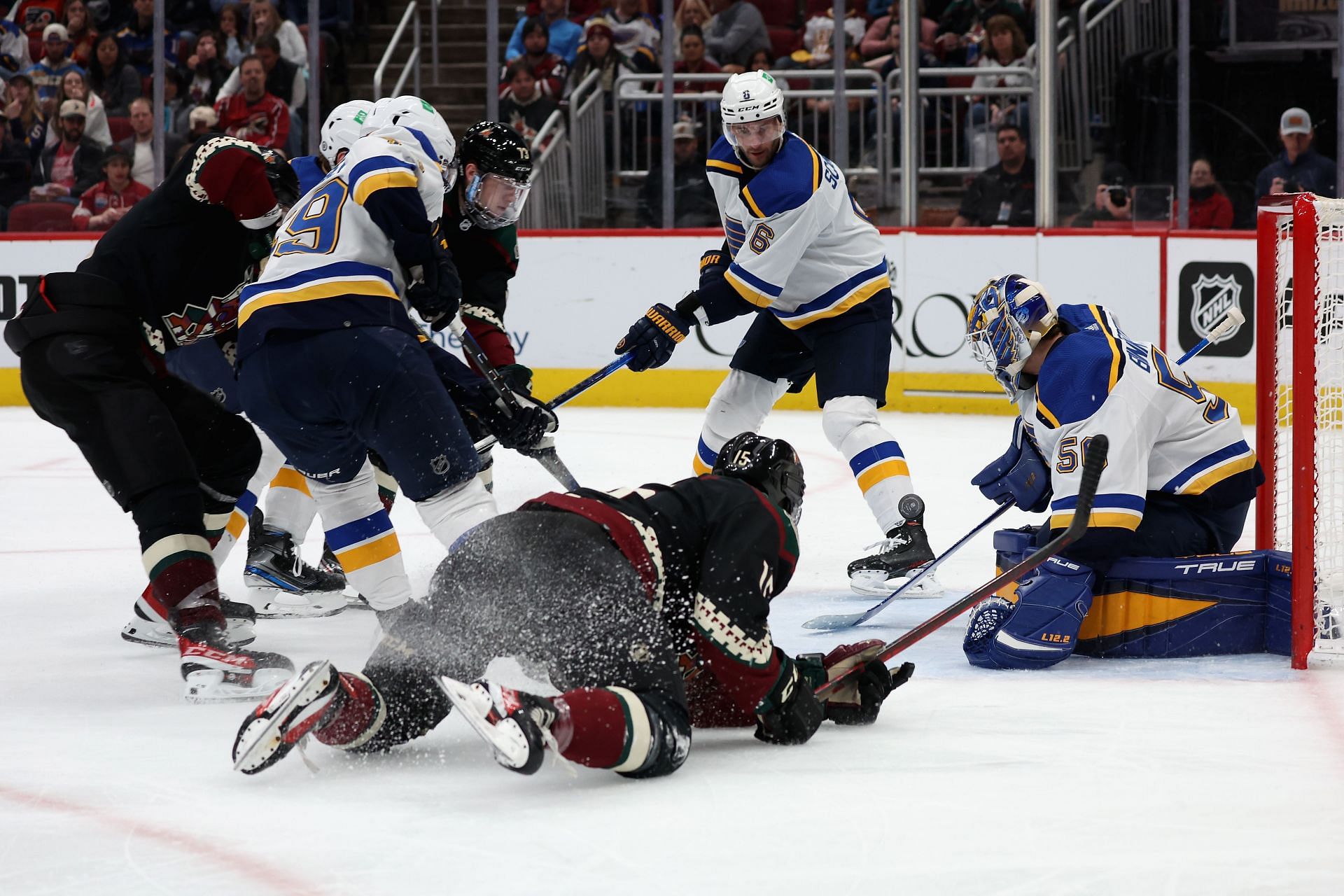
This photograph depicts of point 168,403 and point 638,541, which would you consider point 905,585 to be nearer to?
point 638,541

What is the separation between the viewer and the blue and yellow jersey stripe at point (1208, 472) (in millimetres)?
3273

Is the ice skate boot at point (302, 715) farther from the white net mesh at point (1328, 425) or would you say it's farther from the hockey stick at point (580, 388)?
the white net mesh at point (1328, 425)

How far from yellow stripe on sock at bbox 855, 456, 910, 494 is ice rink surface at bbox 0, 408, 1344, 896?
0.63 m

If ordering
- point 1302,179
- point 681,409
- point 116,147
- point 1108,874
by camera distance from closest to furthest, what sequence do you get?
1. point 1108,874
2. point 1302,179
3. point 681,409
4. point 116,147

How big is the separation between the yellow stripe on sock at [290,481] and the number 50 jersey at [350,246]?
2.94ft

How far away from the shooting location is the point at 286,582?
3902 mm

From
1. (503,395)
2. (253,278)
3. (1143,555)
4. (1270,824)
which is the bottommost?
(1270,824)

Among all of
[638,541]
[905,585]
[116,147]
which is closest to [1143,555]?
[905,585]

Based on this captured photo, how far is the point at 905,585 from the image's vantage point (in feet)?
12.0

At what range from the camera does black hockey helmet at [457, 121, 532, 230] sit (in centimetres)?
357

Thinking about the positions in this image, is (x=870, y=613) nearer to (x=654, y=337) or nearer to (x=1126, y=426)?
(x=1126, y=426)

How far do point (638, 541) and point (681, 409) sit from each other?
5327 millimetres

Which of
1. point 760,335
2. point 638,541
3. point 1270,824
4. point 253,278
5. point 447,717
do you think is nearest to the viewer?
point 1270,824

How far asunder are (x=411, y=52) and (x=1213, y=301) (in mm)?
4793
